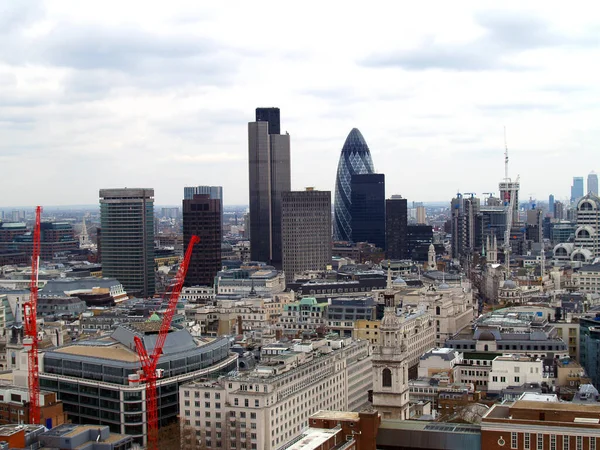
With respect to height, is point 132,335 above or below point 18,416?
above

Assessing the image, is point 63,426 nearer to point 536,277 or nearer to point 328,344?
point 328,344

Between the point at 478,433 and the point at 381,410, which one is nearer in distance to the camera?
the point at 478,433

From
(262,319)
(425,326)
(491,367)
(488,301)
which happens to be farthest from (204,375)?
(488,301)

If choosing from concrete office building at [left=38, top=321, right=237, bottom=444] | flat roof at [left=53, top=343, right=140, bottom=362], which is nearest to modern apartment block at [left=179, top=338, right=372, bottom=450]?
concrete office building at [left=38, top=321, right=237, bottom=444]

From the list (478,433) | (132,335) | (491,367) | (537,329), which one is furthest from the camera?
(537,329)

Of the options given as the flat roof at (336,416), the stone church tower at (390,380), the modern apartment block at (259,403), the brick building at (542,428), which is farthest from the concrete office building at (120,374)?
the brick building at (542,428)

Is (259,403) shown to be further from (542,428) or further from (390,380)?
(542,428)
